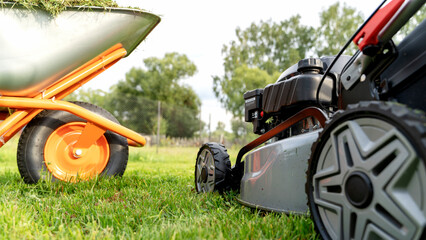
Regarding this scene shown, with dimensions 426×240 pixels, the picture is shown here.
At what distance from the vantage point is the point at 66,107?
2.25 meters

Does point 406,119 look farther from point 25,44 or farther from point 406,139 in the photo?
point 25,44

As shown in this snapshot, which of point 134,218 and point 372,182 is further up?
point 372,182

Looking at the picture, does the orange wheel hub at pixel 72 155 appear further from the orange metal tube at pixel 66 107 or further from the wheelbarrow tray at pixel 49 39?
the wheelbarrow tray at pixel 49 39

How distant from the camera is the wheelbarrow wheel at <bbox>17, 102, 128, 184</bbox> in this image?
2.24 meters

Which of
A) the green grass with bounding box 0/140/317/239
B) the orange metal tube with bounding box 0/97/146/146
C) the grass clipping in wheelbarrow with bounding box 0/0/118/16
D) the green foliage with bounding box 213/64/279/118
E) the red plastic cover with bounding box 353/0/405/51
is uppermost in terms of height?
the green foliage with bounding box 213/64/279/118

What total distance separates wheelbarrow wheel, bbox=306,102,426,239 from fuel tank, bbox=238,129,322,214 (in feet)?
0.72

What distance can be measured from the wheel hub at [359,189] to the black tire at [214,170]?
3.30 feet

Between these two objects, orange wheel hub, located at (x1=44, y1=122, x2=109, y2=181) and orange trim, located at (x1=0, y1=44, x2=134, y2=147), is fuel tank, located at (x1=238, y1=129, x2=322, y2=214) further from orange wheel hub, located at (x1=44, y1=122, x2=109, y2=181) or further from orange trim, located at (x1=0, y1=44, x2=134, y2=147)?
orange trim, located at (x1=0, y1=44, x2=134, y2=147)

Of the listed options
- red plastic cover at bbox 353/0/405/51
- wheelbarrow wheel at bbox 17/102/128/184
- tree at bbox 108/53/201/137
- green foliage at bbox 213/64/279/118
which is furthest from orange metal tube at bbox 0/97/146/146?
tree at bbox 108/53/201/137

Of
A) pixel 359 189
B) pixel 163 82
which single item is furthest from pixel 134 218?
pixel 163 82

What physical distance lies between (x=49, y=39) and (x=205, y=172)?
4.15ft

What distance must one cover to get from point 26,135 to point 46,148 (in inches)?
5.9

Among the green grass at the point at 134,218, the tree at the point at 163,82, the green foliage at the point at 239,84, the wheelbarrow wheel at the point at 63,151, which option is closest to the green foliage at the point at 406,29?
the green grass at the point at 134,218

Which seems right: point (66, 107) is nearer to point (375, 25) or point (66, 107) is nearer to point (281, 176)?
point (281, 176)
